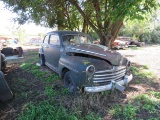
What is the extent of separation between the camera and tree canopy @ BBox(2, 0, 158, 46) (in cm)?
520

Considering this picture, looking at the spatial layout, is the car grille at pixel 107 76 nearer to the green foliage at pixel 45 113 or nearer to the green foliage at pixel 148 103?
the green foliage at pixel 148 103

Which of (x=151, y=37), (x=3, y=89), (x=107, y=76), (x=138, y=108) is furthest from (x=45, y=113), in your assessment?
(x=151, y=37)

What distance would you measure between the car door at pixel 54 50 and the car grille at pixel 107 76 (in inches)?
78.9

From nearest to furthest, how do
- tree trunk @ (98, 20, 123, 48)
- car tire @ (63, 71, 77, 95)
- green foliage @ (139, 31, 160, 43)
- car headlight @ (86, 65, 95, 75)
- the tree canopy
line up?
car headlight @ (86, 65, 95, 75) < car tire @ (63, 71, 77, 95) < the tree canopy < tree trunk @ (98, 20, 123, 48) < green foliage @ (139, 31, 160, 43)

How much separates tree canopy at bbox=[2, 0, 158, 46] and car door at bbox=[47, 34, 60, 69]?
6.06ft

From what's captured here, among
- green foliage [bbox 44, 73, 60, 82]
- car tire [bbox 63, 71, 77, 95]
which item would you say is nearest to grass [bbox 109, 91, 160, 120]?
car tire [bbox 63, 71, 77, 95]

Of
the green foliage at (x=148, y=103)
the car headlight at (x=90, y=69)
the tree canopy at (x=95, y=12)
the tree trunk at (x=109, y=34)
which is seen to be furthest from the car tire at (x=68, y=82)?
the tree trunk at (x=109, y=34)

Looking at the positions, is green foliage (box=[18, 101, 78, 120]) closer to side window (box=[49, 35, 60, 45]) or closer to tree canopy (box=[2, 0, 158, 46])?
side window (box=[49, 35, 60, 45])

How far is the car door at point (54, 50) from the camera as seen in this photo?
533 cm

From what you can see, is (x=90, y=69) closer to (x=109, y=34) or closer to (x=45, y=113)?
(x=45, y=113)

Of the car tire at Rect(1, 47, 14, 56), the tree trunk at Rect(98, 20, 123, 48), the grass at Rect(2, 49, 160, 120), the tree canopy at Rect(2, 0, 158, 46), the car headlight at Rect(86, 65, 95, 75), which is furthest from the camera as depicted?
the car tire at Rect(1, 47, 14, 56)

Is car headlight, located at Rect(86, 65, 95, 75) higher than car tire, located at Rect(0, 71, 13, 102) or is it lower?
higher

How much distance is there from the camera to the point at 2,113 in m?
3.35

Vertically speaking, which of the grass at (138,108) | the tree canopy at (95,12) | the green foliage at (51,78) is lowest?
the grass at (138,108)
